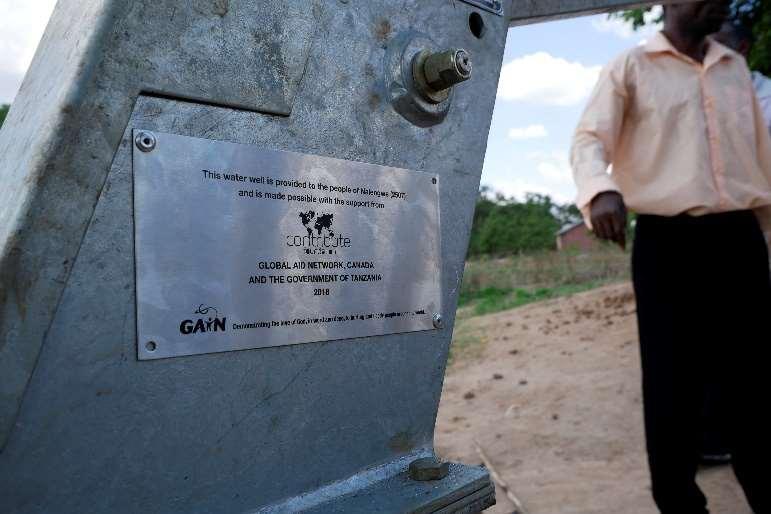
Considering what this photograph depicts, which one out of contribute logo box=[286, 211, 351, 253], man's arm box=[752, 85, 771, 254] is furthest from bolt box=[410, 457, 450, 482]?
man's arm box=[752, 85, 771, 254]

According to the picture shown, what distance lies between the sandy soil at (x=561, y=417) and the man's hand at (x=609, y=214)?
140cm

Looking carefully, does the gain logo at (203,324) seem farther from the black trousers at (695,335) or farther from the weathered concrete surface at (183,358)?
the black trousers at (695,335)

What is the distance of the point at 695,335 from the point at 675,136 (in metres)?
0.62


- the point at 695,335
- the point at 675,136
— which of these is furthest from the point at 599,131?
the point at 695,335

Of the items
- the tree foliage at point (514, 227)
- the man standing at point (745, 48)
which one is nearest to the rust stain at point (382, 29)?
the man standing at point (745, 48)

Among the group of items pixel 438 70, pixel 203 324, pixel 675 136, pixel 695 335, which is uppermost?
pixel 675 136

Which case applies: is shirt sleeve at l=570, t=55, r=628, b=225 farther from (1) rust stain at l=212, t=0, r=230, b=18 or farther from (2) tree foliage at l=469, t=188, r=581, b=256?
(2) tree foliage at l=469, t=188, r=581, b=256

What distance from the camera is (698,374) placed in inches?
83.2

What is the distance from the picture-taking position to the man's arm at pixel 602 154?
1.94 m

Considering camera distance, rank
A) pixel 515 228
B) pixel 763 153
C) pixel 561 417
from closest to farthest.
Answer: pixel 763 153 → pixel 561 417 → pixel 515 228

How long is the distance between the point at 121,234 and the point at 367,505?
42cm

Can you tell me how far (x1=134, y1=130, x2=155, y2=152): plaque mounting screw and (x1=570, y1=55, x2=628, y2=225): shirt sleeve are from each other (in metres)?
1.57

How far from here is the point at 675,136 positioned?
217 centimetres

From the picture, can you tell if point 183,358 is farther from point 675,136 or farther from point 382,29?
point 675,136
